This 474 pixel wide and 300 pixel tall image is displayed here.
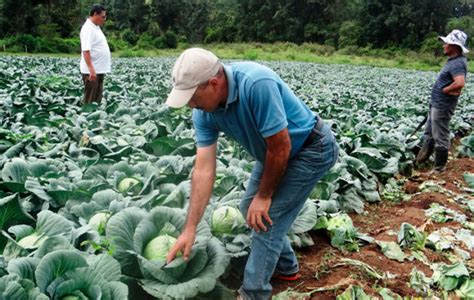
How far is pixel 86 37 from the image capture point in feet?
24.9

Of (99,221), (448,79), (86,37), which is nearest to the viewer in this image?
(99,221)

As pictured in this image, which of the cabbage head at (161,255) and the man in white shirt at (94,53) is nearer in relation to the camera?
the cabbage head at (161,255)

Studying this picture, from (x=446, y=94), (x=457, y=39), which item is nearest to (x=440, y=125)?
(x=446, y=94)

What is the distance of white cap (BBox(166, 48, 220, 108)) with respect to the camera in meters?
2.12

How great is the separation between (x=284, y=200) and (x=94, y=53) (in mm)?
6179

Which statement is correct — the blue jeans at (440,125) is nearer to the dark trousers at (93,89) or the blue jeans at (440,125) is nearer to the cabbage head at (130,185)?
the cabbage head at (130,185)

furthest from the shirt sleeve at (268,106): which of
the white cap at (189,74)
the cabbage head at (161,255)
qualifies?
the cabbage head at (161,255)

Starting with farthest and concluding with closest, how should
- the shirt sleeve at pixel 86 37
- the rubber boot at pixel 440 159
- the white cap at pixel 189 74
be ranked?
the shirt sleeve at pixel 86 37 → the rubber boot at pixel 440 159 → the white cap at pixel 189 74

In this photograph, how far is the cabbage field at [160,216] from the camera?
7.95ft

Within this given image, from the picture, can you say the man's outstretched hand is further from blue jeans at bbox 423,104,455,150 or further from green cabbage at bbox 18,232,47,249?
blue jeans at bbox 423,104,455,150

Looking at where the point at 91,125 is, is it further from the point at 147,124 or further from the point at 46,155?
the point at 46,155

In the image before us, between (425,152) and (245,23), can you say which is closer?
(425,152)

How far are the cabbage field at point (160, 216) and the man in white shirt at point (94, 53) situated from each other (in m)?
0.77

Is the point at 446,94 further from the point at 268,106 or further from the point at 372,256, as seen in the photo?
the point at 268,106
